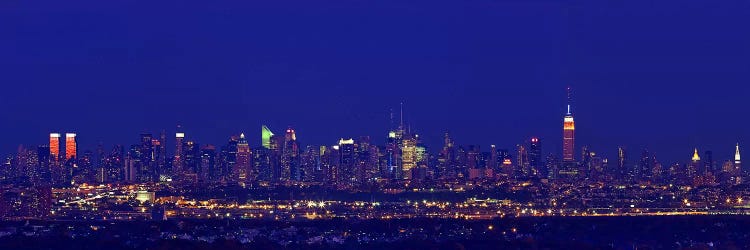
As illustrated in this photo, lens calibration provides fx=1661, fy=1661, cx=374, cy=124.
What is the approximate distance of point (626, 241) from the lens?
10112 centimetres

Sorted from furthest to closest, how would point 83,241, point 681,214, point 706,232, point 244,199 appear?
point 244,199, point 681,214, point 706,232, point 83,241

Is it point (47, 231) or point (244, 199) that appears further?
point (244, 199)

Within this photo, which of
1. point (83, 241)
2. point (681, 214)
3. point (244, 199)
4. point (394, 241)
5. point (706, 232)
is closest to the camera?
point (83, 241)

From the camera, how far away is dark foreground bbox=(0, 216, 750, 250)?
87625 millimetres

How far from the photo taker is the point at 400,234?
10275 cm

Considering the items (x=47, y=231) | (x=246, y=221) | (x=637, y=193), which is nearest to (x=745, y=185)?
(x=637, y=193)

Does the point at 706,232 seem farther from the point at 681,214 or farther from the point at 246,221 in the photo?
the point at 246,221

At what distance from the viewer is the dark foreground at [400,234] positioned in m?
87.6

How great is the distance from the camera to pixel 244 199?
461ft

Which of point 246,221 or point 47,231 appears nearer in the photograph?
point 47,231

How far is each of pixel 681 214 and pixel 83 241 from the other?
2058 inches

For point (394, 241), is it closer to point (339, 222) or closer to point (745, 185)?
point (339, 222)

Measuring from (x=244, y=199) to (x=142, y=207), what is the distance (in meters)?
12.4

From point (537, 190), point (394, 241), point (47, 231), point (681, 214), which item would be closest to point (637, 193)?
point (537, 190)
